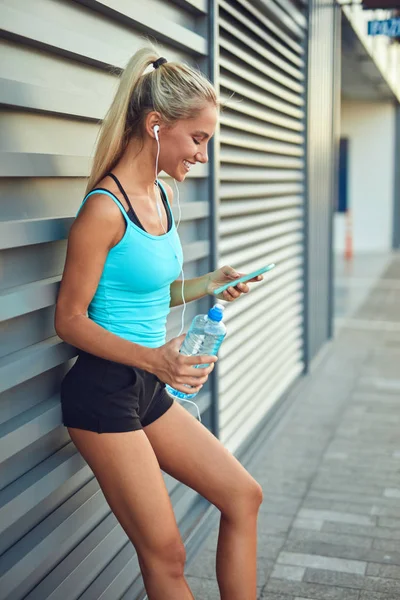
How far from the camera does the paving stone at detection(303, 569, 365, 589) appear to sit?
334 cm

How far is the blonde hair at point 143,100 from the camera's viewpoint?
2.30 m

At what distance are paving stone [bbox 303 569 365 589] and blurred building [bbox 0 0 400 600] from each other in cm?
57

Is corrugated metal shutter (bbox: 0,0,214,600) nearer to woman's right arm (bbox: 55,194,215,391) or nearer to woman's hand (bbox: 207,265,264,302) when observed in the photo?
woman's right arm (bbox: 55,194,215,391)

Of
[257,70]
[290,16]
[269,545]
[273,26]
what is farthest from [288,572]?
[290,16]

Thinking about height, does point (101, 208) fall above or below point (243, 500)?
above

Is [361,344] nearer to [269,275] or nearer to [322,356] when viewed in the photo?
[322,356]

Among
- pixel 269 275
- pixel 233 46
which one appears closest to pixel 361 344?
pixel 269 275

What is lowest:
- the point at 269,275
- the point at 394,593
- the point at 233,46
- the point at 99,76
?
the point at 394,593

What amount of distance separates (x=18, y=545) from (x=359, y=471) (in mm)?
2767

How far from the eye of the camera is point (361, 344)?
27.3ft

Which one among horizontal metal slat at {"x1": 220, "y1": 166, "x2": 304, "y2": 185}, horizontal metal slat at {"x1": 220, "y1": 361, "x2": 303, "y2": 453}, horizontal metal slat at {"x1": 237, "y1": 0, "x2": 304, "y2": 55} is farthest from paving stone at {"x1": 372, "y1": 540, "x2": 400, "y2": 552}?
horizontal metal slat at {"x1": 237, "y1": 0, "x2": 304, "y2": 55}

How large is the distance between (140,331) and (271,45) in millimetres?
3661

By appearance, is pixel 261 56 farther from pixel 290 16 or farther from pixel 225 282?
pixel 225 282

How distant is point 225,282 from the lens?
2.80 m
